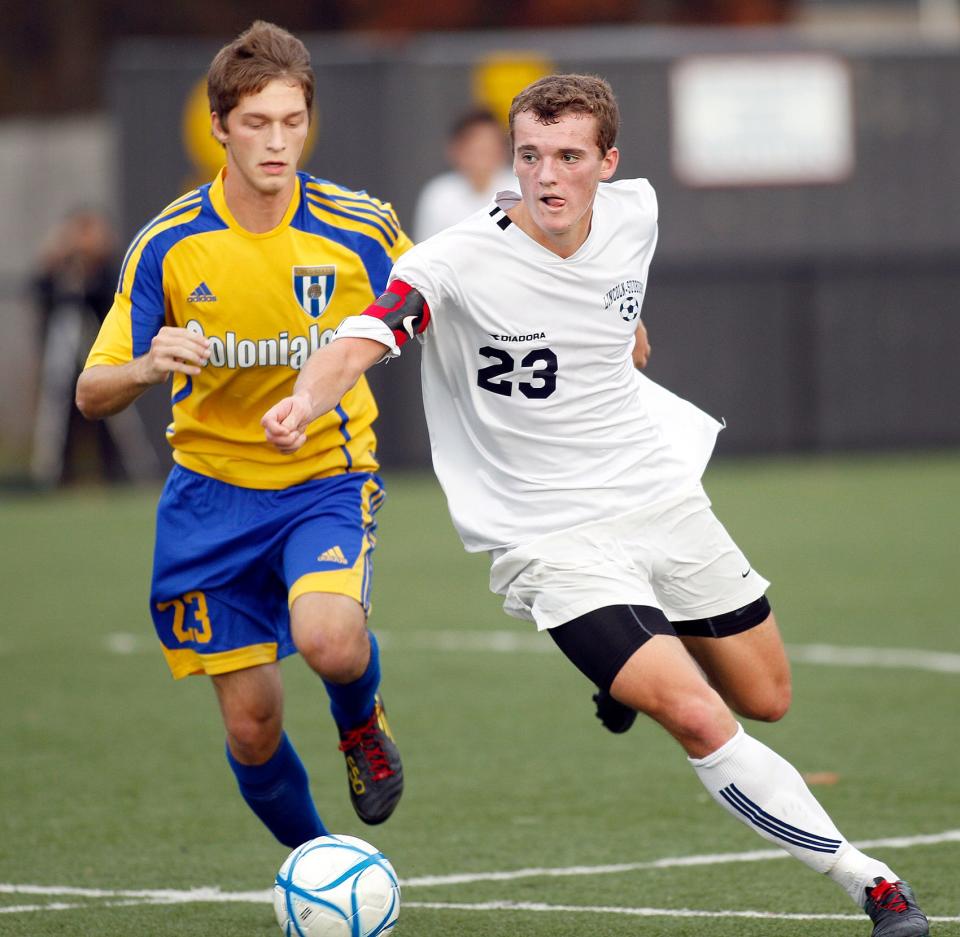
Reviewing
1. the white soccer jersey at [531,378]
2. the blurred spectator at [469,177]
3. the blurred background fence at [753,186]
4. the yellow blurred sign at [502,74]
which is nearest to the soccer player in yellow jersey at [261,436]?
the white soccer jersey at [531,378]

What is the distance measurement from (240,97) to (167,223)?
0.43 meters

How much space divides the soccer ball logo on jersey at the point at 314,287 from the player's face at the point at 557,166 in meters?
0.75

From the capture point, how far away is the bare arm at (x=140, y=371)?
4.91 meters

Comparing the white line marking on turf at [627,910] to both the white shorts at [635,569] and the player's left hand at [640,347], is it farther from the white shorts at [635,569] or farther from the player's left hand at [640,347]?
the player's left hand at [640,347]

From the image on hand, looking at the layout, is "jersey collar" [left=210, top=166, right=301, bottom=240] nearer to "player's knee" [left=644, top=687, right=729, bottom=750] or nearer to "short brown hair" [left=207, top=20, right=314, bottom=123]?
Answer: "short brown hair" [left=207, top=20, right=314, bottom=123]

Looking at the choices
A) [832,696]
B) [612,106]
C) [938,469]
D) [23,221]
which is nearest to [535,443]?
[612,106]

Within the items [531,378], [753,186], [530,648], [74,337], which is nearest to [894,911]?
[531,378]

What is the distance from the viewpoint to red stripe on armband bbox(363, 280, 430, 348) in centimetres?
489

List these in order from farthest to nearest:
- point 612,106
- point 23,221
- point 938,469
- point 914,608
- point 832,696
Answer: point 23,221, point 938,469, point 914,608, point 832,696, point 612,106

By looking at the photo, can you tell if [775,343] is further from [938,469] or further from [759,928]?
[759,928]

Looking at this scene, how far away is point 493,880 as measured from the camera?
576 centimetres

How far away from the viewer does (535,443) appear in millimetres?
5137

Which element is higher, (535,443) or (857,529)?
(535,443)

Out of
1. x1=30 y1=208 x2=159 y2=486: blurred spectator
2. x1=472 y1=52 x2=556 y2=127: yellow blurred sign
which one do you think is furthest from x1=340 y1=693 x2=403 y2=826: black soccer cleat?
x1=472 y1=52 x2=556 y2=127: yellow blurred sign
